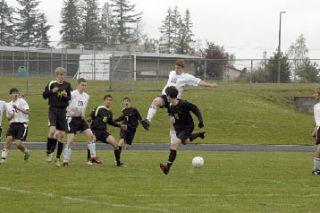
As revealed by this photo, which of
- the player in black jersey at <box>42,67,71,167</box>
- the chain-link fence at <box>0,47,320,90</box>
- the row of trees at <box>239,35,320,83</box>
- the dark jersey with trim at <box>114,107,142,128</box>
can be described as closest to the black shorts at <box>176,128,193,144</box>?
the player in black jersey at <box>42,67,71,167</box>

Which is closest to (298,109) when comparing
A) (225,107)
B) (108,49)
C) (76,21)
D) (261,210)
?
(225,107)

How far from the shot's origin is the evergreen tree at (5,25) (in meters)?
74.0

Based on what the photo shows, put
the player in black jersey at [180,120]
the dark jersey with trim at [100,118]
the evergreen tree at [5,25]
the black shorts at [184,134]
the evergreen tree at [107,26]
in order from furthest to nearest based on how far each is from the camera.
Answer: the evergreen tree at [107,26], the evergreen tree at [5,25], the dark jersey with trim at [100,118], the black shorts at [184,134], the player in black jersey at [180,120]

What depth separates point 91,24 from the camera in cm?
8531

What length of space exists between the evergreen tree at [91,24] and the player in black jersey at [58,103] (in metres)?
67.0

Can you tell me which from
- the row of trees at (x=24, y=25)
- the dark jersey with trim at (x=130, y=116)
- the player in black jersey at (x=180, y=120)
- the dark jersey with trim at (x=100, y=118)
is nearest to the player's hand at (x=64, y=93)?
the dark jersey with trim at (x=100, y=118)

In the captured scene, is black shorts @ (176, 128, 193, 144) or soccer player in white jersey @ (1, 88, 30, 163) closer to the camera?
black shorts @ (176, 128, 193, 144)

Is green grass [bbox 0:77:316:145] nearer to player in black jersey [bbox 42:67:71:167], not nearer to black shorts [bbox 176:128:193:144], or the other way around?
player in black jersey [bbox 42:67:71:167]

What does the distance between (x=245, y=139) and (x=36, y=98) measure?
13.8 m

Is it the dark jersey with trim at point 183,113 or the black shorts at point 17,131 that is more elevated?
the dark jersey with trim at point 183,113

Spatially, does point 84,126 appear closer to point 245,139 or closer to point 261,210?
point 261,210

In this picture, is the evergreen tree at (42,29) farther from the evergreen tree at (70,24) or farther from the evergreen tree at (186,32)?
the evergreen tree at (186,32)

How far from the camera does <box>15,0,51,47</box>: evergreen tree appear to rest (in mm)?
76125

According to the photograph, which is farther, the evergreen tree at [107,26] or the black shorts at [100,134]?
the evergreen tree at [107,26]
